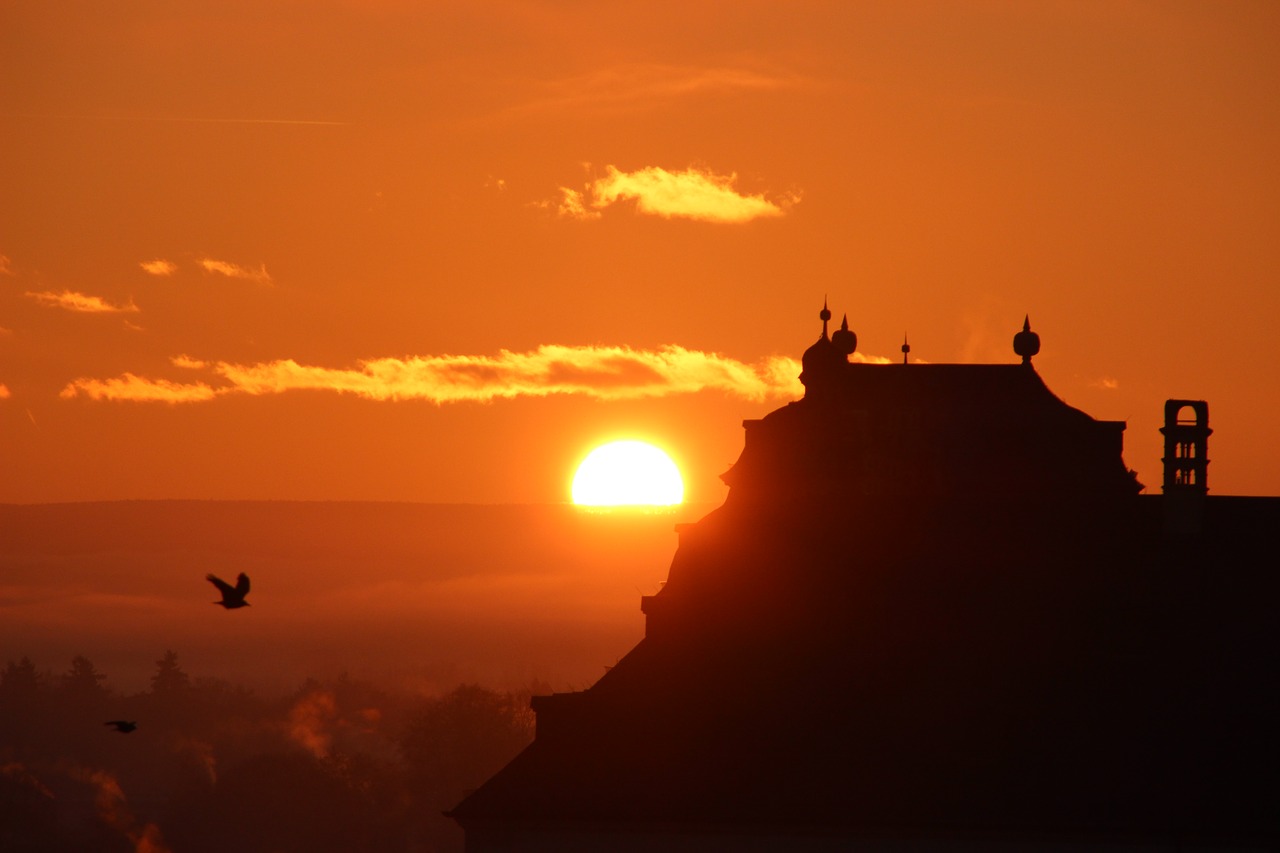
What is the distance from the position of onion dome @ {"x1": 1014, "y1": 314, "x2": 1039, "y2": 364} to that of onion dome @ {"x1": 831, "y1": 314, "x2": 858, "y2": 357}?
6.21 metres

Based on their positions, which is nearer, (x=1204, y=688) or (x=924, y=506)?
(x=1204, y=688)

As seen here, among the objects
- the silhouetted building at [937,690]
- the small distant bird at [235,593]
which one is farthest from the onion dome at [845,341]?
the small distant bird at [235,593]

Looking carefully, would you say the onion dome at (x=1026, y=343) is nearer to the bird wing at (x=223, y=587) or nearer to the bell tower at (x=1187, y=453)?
the bell tower at (x=1187, y=453)

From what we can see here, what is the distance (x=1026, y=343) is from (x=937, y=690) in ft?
76.3

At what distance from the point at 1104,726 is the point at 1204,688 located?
238cm

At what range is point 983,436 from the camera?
208ft

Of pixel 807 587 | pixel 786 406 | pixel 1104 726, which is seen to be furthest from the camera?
pixel 786 406

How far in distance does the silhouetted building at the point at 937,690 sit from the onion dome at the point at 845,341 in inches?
824

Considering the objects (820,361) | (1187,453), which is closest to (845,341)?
(820,361)

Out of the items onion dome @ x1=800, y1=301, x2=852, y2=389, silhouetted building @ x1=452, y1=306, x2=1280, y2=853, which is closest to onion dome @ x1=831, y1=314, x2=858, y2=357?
onion dome @ x1=800, y1=301, x2=852, y2=389

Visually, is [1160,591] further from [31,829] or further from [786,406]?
[31,829]

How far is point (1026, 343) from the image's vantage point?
6412 cm

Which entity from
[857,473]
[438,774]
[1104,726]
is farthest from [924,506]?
[438,774]

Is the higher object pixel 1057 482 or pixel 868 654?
pixel 1057 482
